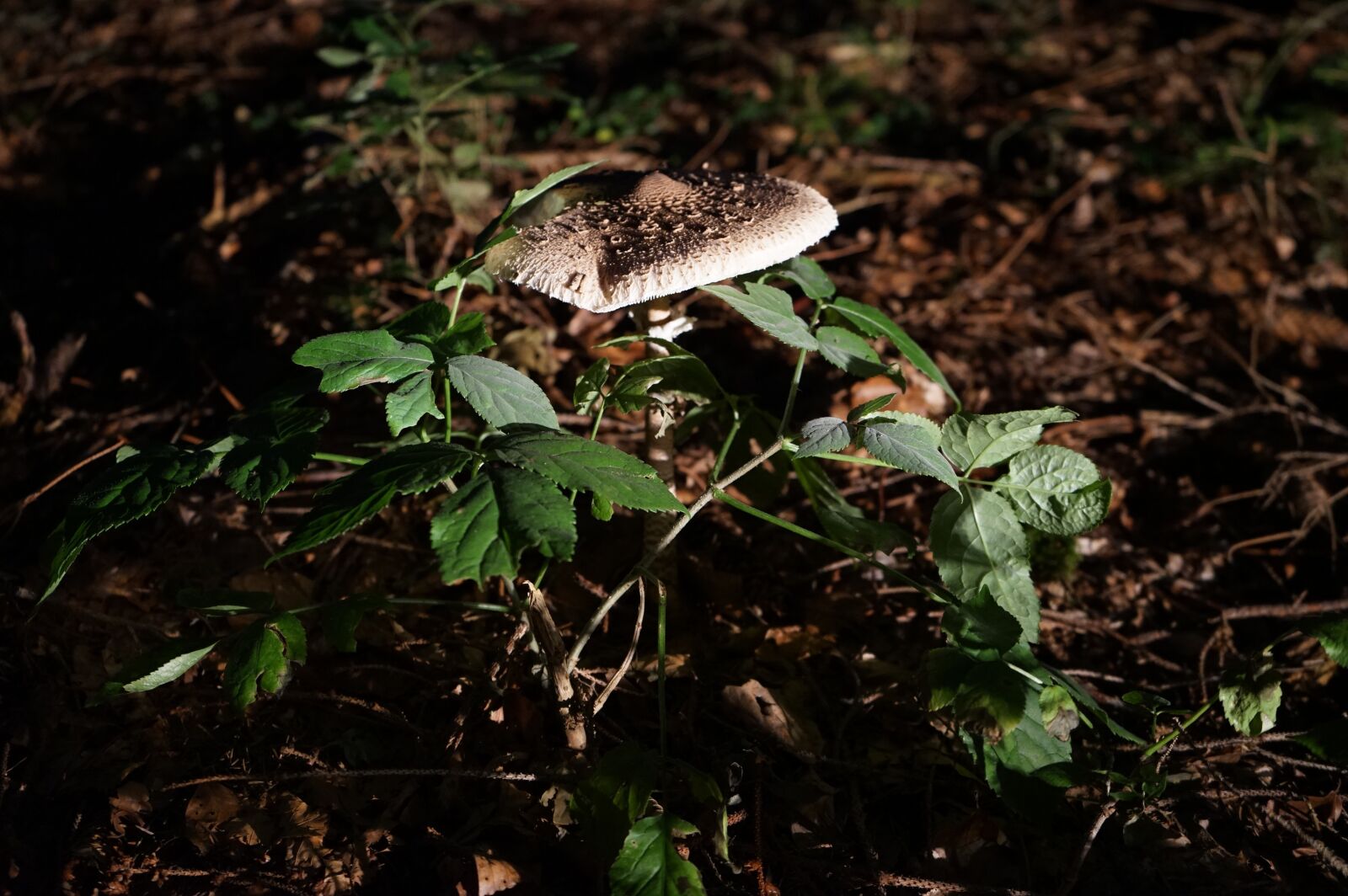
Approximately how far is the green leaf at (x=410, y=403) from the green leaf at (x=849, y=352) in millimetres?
817

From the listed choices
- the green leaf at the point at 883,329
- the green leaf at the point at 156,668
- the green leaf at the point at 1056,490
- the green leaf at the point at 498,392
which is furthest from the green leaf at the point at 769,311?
the green leaf at the point at 156,668

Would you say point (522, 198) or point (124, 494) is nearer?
point (124, 494)

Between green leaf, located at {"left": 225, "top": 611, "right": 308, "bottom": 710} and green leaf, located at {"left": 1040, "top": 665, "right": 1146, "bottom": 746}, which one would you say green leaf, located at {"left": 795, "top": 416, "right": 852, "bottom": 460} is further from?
green leaf, located at {"left": 225, "top": 611, "right": 308, "bottom": 710}

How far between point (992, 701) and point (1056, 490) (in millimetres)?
484

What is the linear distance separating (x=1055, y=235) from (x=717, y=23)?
2.86 meters

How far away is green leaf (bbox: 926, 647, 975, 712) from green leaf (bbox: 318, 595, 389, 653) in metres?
1.11

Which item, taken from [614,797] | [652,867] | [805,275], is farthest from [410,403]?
[805,275]

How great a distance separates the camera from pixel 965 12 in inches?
224

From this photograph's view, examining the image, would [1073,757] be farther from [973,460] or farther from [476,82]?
[476,82]

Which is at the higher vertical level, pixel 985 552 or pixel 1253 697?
pixel 985 552

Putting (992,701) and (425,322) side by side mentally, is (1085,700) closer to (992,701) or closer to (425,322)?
(992,701)

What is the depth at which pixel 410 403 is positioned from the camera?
150 centimetres

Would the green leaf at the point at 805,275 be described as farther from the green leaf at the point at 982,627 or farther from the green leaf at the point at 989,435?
the green leaf at the point at 982,627

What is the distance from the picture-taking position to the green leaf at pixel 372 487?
4.16ft
